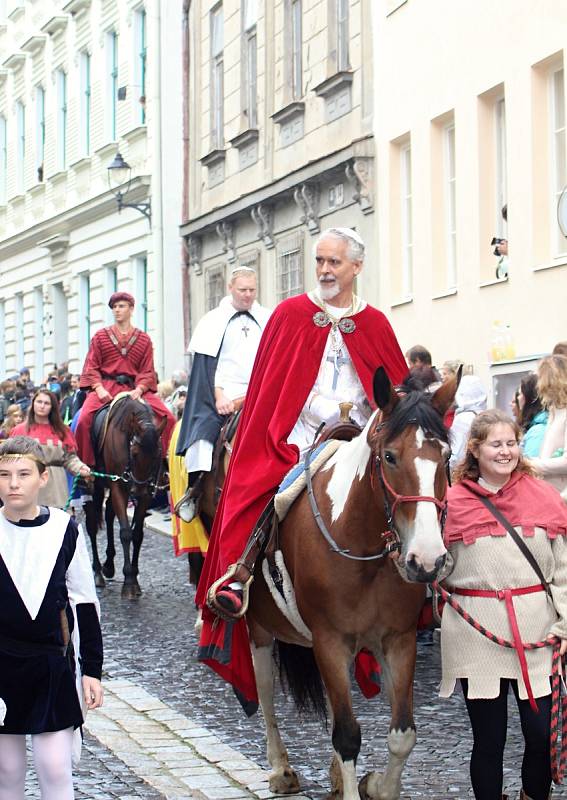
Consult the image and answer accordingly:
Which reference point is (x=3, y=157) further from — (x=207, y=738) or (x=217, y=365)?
(x=207, y=738)

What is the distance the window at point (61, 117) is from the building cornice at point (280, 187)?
31.6 ft

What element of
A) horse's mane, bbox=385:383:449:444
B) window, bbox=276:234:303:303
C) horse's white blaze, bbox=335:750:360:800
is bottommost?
horse's white blaze, bbox=335:750:360:800

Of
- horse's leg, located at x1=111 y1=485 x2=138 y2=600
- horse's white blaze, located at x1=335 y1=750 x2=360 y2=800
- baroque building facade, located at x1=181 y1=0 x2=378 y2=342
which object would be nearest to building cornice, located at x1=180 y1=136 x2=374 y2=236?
baroque building facade, located at x1=181 y1=0 x2=378 y2=342

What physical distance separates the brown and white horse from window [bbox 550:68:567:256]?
10242mm

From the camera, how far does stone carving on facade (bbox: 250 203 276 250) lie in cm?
2545

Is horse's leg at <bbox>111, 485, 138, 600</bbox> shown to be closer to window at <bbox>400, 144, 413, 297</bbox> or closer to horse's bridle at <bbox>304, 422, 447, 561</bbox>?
horse's bridle at <bbox>304, 422, 447, 561</bbox>

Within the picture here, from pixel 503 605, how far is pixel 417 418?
0.76 m

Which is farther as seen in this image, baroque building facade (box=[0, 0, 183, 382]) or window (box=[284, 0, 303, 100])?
baroque building facade (box=[0, 0, 183, 382])

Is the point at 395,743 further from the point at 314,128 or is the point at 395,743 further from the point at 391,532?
the point at 314,128

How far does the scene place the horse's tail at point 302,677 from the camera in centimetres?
740

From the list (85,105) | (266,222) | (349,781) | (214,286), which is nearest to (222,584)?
(349,781)

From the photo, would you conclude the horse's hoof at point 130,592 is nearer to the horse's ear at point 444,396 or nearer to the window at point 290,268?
the horse's ear at point 444,396

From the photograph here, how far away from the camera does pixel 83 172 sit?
1437 inches

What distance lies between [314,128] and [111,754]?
661 inches
